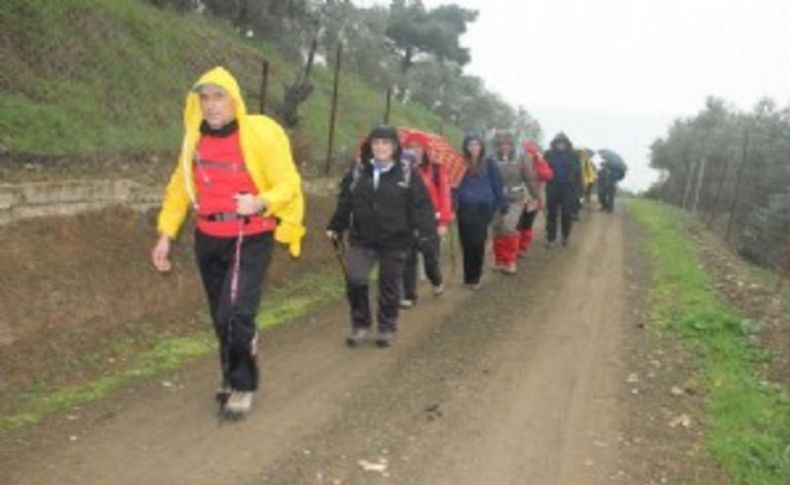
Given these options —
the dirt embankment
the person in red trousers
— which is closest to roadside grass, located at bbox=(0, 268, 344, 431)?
the dirt embankment

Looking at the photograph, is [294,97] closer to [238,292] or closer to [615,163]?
Answer: [238,292]

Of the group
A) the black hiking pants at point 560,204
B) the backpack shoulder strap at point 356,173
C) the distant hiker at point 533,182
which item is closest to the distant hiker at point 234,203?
the backpack shoulder strap at point 356,173

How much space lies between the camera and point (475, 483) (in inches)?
228

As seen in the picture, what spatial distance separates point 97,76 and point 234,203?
7.55 metres

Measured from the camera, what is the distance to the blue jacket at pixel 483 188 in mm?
12242

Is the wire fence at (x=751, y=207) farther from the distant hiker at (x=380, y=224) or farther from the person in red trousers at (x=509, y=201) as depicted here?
the distant hiker at (x=380, y=224)

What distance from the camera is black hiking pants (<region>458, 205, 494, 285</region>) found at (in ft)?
40.5

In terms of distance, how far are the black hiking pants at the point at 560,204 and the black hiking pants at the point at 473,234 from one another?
5.01 meters

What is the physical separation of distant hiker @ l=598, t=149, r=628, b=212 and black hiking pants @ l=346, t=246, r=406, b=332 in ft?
68.2

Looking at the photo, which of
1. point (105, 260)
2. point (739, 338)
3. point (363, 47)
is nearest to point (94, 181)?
point (105, 260)

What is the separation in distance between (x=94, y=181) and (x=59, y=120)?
2.13 metres

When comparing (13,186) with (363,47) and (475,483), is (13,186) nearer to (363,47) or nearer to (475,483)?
(475,483)

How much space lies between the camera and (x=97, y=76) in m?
12.9

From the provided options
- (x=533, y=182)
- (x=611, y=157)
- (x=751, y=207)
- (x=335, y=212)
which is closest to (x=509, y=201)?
(x=533, y=182)
